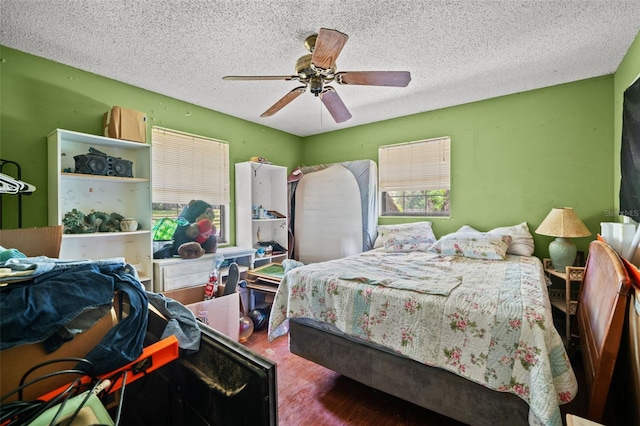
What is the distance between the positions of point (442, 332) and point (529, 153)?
2.36m

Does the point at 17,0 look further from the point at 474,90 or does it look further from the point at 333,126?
the point at 474,90

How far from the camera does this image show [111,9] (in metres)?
1.67

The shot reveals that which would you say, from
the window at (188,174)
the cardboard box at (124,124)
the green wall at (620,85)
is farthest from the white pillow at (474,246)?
the cardboard box at (124,124)

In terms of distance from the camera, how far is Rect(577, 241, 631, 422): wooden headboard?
4.01 ft

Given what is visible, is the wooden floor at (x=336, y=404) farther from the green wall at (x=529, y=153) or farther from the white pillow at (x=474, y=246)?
the green wall at (x=529, y=153)

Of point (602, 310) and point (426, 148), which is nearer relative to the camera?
point (602, 310)

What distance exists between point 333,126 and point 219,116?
1564mm

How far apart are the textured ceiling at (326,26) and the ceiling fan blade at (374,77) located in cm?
32

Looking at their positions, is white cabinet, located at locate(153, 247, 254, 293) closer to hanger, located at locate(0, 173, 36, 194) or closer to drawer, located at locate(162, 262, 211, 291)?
drawer, located at locate(162, 262, 211, 291)

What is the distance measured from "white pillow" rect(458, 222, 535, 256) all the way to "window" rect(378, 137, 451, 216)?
0.68 metres

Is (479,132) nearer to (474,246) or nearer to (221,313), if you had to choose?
(474,246)

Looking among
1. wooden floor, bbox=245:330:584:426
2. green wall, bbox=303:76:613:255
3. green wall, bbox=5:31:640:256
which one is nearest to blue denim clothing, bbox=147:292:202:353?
wooden floor, bbox=245:330:584:426

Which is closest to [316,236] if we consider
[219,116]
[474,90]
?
[219,116]

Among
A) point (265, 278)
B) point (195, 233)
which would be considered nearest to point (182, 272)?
point (195, 233)
